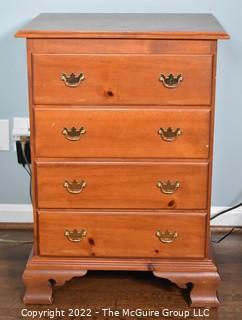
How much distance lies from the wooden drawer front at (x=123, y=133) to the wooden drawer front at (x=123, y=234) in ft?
0.61

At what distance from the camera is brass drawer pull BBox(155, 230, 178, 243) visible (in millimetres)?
1848

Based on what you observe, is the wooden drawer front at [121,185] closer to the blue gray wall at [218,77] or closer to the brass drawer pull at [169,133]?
the brass drawer pull at [169,133]

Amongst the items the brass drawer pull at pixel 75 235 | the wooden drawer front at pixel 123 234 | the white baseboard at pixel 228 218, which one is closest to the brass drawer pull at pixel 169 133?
the wooden drawer front at pixel 123 234

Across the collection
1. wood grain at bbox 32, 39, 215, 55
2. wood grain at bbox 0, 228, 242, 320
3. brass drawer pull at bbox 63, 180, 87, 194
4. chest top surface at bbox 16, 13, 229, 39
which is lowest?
wood grain at bbox 0, 228, 242, 320

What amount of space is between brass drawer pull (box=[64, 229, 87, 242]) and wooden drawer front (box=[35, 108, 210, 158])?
0.76ft

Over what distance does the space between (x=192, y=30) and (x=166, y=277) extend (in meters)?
0.71

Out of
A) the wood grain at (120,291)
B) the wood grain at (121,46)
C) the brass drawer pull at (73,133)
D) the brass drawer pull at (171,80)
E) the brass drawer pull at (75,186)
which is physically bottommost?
the wood grain at (120,291)

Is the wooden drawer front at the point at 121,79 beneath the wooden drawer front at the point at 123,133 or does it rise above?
above

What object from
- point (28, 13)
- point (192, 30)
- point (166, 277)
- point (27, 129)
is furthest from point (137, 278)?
point (28, 13)

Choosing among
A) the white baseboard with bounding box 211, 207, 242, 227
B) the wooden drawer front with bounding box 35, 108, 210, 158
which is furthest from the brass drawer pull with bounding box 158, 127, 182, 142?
the white baseboard with bounding box 211, 207, 242, 227

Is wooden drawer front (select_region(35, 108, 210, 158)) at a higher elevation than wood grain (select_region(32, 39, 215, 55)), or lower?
lower

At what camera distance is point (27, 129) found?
2.31 m

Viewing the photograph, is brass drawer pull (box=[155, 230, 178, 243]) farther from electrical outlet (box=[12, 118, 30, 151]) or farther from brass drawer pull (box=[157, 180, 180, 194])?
electrical outlet (box=[12, 118, 30, 151])

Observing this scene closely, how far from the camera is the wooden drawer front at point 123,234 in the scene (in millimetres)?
1840
